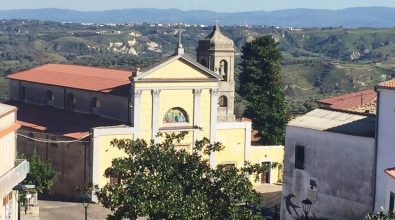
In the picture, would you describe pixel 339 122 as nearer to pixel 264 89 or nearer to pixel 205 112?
pixel 205 112

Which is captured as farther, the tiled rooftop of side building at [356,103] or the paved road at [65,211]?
the tiled rooftop of side building at [356,103]

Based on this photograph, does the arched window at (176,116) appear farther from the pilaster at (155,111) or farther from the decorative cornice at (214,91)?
the decorative cornice at (214,91)

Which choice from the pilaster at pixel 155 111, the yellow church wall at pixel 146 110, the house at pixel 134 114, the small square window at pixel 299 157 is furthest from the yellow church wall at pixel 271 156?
the small square window at pixel 299 157

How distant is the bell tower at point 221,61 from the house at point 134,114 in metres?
0.07

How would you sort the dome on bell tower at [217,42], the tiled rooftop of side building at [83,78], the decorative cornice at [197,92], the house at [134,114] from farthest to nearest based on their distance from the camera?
the dome on bell tower at [217,42]
the tiled rooftop of side building at [83,78]
the decorative cornice at [197,92]
the house at [134,114]

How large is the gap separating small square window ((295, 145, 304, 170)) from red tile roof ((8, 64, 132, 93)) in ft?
49.3

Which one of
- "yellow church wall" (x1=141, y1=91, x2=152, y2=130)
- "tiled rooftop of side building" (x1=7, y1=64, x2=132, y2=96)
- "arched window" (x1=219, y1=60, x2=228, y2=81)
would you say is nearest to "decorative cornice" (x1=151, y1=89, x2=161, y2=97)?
"yellow church wall" (x1=141, y1=91, x2=152, y2=130)

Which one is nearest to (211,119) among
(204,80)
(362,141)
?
(204,80)

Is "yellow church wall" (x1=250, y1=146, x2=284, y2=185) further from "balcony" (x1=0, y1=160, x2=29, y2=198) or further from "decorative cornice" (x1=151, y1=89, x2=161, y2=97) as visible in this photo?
"balcony" (x1=0, y1=160, x2=29, y2=198)

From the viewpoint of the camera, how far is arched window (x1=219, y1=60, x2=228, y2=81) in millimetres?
59000

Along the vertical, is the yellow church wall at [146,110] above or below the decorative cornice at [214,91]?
below

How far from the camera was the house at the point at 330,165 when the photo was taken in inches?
1542

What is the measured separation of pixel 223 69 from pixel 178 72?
7331 mm

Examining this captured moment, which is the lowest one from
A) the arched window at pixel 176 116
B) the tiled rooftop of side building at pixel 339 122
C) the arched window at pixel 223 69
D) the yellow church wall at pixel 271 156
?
the yellow church wall at pixel 271 156
